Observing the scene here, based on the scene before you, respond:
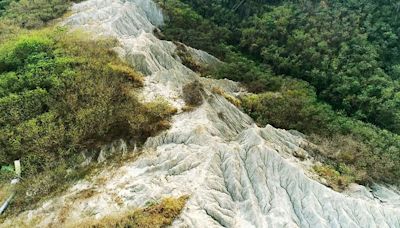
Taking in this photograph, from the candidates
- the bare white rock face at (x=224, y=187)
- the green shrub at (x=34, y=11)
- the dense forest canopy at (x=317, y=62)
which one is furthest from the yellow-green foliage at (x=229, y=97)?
the green shrub at (x=34, y=11)

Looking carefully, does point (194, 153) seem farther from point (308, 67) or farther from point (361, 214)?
point (308, 67)

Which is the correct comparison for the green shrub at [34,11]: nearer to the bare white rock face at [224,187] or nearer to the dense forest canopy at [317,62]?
the dense forest canopy at [317,62]

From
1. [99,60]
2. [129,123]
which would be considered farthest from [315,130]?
[99,60]

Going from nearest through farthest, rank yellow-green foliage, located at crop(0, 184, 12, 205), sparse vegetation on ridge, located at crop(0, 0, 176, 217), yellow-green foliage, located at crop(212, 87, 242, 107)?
1. yellow-green foliage, located at crop(0, 184, 12, 205)
2. sparse vegetation on ridge, located at crop(0, 0, 176, 217)
3. yellow-green foliage, located at crop(212, 87, 242, 107)

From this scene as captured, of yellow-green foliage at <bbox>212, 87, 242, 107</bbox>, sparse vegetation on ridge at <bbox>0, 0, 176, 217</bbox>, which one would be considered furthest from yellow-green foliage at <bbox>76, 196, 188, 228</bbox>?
yellow-green foliage at <bbox>212, 87, 242, 107</bbox>

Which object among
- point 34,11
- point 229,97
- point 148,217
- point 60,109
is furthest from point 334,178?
point 34,11

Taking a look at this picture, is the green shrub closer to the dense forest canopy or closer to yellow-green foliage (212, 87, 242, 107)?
the dense forest canopy

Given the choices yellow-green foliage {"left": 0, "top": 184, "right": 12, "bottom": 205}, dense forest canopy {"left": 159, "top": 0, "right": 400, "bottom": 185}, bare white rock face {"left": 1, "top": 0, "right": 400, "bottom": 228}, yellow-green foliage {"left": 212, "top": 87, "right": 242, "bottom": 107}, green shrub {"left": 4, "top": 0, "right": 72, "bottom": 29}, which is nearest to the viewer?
bare white rock face {"left": 1, "top": 0, "right": 400, "bottom": 228}

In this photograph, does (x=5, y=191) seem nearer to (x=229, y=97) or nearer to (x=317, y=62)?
(x=229, y=97)
